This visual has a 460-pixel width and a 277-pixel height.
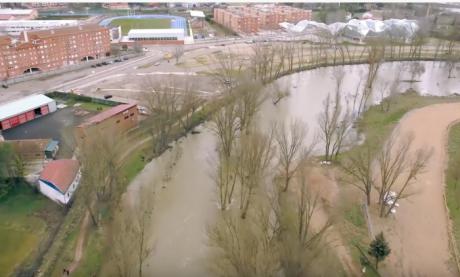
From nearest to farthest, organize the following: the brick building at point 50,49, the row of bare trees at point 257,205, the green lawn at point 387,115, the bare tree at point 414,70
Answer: the row of bare trees at point 257,205 < the green lawn at point 387,115 < the brick building at point 50,49 < the bare tree at point 414,70

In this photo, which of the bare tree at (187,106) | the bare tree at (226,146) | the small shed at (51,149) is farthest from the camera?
the bare tree at (187,106)

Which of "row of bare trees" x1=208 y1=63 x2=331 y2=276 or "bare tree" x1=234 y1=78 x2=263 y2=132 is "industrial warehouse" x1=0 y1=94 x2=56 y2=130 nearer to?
"row of bare trees" x1=208 y1=63 x2=331 y2=276

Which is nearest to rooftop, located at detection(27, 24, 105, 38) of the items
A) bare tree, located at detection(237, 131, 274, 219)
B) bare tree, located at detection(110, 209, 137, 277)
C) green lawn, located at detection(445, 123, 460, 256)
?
bare tree, located at detection(237, 131, 274, 219)

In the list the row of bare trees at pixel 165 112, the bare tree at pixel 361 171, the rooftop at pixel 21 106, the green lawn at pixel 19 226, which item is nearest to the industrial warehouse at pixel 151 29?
the rooftop at pixel 21 106

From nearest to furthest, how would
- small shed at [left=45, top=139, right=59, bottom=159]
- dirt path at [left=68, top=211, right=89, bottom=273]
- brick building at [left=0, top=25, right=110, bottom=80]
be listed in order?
dirt path at [left=68, top=211, right=89, bottom=273]
small shed at [left=45, top=139, right=59, bottom=159]
brick building at [left=0, top=25, right=110, bottom=80]

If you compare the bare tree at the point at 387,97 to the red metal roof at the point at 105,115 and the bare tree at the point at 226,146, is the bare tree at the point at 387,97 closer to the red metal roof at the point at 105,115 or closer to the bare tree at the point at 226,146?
the bare tree at the point at 226,146

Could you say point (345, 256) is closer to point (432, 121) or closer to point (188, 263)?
point (188, 263)

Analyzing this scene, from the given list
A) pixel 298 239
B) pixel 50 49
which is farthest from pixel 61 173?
pixel 50 49
